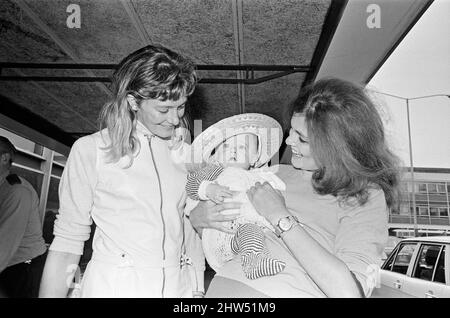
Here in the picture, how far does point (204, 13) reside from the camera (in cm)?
142

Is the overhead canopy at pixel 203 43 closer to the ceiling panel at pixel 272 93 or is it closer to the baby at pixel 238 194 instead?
the ceiling panel at pixel 272 93

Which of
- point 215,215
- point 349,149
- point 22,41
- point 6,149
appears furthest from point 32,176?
→ point 349,149

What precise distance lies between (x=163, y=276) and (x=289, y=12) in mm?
1203

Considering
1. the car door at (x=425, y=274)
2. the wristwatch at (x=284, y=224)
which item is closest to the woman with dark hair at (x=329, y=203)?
the wristwatch at (x=284, y=224)

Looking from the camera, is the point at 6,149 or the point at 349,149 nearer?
the point at 349,149

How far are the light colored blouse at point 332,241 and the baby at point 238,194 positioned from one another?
0.11 ft

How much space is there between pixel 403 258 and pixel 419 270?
50 mm

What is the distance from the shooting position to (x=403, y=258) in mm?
997

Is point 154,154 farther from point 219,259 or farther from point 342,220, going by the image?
point 342,220

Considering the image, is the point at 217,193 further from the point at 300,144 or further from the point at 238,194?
the point at 300,144

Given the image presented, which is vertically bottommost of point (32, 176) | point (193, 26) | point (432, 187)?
point (432, 187)

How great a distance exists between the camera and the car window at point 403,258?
99cm

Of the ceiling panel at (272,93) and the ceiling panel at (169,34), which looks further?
the ceiling panel at (272,93)

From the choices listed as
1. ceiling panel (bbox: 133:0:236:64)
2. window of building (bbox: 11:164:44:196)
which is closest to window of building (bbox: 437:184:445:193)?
ceiling panel (bbox: 133:0:236:64)
